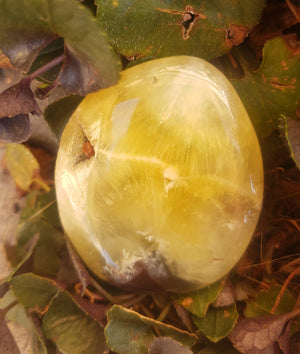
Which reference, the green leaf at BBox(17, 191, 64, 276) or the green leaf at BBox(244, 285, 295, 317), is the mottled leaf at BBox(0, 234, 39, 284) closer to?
the green leaf at BBox(17, 191, 64, 276)

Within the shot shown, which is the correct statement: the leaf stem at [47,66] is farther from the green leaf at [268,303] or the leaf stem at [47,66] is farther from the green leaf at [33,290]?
the green leaf at [268,303]

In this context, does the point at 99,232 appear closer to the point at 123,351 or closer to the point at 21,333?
the point at 123,351

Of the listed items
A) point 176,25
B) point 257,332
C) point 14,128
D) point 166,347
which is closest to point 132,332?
point 166,347

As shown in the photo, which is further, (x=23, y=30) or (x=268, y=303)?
(x=268, y=303)

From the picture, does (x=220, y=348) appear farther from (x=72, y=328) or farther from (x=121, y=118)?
(x=121, y=118)

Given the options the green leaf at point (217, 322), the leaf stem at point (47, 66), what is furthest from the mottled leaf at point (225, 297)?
the leaf stem at point (47, 66)
